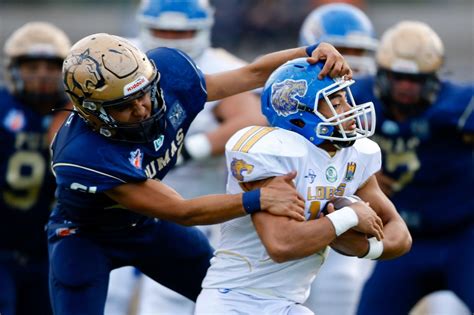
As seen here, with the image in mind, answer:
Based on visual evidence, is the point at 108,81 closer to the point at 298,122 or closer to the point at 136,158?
the point at 136,158

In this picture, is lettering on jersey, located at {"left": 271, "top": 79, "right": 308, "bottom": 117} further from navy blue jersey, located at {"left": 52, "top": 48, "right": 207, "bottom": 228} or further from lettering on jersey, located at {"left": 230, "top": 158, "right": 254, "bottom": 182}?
navy blue jersey, located at {"left": 52, "top": 48, "right": 207, "bottom": 228}

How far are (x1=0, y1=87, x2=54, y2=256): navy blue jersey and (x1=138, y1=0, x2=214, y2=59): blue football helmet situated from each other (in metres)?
0.96

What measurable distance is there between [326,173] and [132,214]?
0.86 metres

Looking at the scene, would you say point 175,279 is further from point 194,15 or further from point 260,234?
point 194,15

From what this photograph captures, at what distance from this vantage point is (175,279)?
4879 mm

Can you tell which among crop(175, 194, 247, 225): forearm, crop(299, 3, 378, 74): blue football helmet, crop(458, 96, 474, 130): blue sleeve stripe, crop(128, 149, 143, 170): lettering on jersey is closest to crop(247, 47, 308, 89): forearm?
crop(128, 149, 143, 170): lettering on jersey

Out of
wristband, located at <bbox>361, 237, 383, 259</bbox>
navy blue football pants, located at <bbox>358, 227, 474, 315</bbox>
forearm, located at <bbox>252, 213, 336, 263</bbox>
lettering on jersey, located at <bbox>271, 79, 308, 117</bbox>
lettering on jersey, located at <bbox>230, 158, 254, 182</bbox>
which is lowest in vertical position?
navy blue football pants, located at <bbox>358, 227, 474, 315</bbox>

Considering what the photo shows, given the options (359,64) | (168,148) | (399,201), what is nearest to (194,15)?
(359,64)

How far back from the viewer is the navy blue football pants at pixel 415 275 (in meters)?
5.92

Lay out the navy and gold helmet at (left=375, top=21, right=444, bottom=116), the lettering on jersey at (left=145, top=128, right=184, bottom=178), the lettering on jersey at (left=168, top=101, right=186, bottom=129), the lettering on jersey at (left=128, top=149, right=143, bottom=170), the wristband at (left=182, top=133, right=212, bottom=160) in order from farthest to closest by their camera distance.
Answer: the wristband at (left=182, top=133, right=212, bottom=160), the navy and gold helmet at (left=375, top=21, right=444, bottom=116), the lettering on jersey at (left=168, top=101, right=186, bottom=129), the lettering on jersey at (left=145, top=128, right=184, bottom=178), the lettering on jersey at (left=128, top=149, right=143, bottom=170)

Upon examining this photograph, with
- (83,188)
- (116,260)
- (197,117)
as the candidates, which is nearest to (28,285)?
(197,117)

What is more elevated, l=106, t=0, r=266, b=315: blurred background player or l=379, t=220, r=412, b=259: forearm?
l=379, t=220, r=412, b=259: forearm

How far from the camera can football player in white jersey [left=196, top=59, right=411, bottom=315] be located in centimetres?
412

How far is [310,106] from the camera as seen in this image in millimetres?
4223
